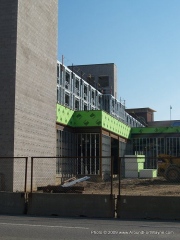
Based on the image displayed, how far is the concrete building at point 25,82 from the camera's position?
2119cm

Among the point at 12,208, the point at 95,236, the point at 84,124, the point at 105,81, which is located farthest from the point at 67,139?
the point at 105,81

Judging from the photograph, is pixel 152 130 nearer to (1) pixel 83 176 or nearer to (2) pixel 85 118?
(2) pixel 85 118

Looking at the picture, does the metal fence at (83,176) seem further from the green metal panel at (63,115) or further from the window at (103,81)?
the window at (103,81)

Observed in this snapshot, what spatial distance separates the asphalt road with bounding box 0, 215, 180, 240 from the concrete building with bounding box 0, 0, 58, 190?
8.80 m

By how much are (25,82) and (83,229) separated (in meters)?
13.2

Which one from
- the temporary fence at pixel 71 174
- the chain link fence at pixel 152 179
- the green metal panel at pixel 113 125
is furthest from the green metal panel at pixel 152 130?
the temporary fence at pixel 71 174

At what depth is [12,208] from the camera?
14.9 m

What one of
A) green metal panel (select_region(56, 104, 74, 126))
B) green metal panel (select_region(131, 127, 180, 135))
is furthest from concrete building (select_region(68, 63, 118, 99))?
green metal panel (select_region(56, 104, 74, 126))

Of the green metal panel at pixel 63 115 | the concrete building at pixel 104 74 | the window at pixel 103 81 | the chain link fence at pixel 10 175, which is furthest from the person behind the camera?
the window at pixel 103 81

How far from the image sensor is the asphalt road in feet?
31.1

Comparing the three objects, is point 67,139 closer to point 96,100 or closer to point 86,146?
point 86,146

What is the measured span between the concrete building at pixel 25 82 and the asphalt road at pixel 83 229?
28.9 ft

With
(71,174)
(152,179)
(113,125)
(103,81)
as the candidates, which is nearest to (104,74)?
(103,81)

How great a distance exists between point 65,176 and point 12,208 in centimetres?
1481
